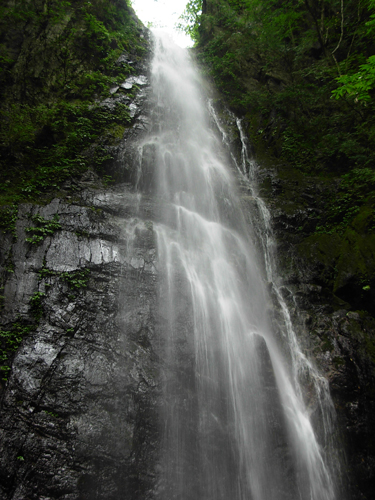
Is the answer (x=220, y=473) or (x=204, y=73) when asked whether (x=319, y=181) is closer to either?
(x=220, y=473)

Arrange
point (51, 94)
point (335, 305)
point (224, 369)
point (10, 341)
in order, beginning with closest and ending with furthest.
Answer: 1. point (10, 341)
2. point (224, 369)
3. point (335, 305)
4. point (51, 94)

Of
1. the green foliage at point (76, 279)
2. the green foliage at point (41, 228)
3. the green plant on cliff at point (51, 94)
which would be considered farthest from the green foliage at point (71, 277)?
the green plant on cliff at point (51, 94)

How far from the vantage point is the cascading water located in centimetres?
493

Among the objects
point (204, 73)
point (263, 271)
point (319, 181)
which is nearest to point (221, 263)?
point (263, 271)

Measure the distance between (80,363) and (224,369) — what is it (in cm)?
280

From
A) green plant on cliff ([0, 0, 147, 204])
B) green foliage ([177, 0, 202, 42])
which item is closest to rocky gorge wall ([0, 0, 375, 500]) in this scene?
green plant on cliff ([0, 0, 147, 204])

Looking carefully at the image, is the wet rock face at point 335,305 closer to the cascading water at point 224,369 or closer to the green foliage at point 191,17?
the cascading water at point 224,369

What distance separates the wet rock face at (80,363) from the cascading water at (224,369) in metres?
0.46

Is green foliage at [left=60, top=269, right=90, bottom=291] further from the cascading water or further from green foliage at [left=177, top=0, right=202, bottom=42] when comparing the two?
green foliage at [left=177, top=0, right=202, bottom=42]

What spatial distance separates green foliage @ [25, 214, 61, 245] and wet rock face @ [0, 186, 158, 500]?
0.07 m

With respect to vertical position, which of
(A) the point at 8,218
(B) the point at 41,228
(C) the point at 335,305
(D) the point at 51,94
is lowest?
(C) the point at 335,305

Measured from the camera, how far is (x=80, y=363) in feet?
16.7

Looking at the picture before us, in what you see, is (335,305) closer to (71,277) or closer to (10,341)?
(71,277)

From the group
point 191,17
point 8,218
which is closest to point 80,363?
point 8,218
